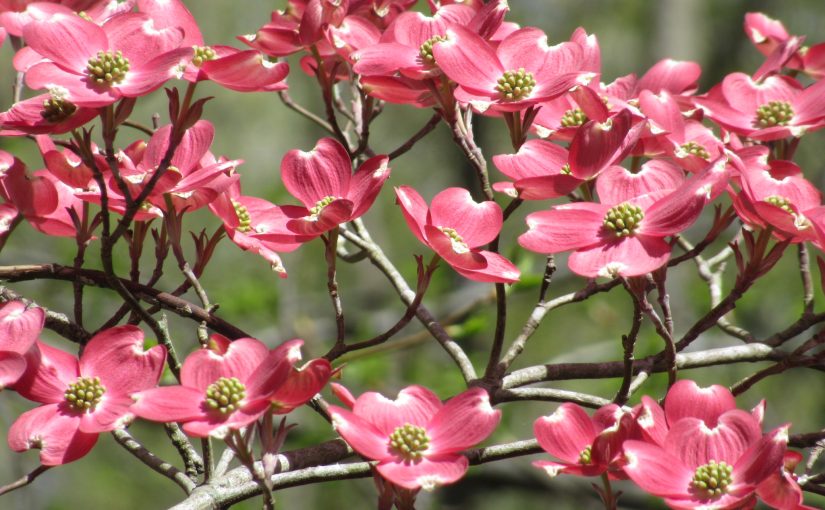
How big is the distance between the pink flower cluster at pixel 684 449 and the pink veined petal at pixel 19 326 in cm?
36

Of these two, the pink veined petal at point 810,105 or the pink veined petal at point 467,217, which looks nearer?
the pink veined petal at point 467,217

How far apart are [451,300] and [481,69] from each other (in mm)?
1995

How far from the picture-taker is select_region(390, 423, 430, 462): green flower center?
0.64 meters

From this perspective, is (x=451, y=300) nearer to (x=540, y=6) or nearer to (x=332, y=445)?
(x=332, y=445)

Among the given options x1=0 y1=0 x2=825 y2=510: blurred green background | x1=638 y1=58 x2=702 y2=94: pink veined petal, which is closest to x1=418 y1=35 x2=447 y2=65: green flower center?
x1=638 y1=58 x2=702 y2=94: pink veined petal

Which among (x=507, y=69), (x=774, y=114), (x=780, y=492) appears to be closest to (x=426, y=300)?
(x=774, y=114)

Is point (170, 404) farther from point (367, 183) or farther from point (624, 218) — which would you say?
point (624, 218)

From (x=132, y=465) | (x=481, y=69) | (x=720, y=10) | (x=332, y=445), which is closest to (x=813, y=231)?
(x=481, y=69)

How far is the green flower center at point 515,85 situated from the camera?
2.60ft

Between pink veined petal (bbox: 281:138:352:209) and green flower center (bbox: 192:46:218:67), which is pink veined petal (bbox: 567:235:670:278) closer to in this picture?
pink veined petal (bbox: 281:138:352:209)

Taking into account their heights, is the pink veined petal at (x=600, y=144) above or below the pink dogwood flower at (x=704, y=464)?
above

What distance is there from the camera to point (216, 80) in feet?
2.52

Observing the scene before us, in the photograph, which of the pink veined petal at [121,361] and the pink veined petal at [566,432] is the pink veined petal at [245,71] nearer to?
the pink veined petal at [121,361]

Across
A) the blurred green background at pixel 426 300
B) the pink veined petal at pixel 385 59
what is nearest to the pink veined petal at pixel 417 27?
the pink veined petal at pixel 385 59
